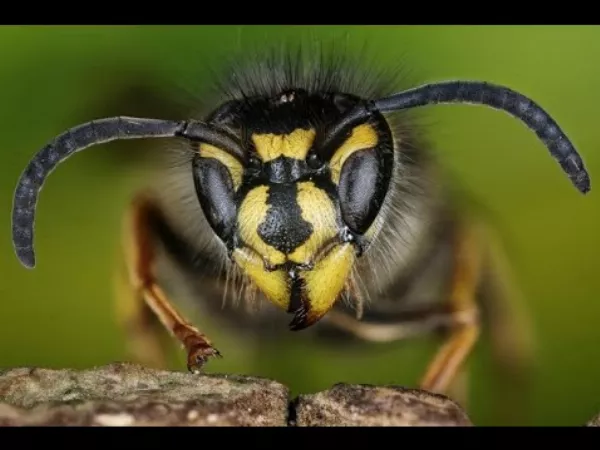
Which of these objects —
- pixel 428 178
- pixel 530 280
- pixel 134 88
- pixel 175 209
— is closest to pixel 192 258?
pixel 175 209

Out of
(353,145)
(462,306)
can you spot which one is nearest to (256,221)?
(353,145)

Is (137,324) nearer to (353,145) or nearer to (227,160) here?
(227,160)

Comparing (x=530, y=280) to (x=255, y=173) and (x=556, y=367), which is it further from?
(x=255, y=173)

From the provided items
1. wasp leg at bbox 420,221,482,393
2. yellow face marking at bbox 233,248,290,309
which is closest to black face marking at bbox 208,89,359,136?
yellow face marking at bbox 233,248,290,309

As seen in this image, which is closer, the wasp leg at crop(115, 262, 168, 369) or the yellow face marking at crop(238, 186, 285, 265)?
the yellow face marking at crop(238, 186, 285, 265)

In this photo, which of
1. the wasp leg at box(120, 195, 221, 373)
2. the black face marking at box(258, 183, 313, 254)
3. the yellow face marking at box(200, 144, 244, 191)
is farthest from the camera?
the wasp leg at box(120, 195, 221, 373)

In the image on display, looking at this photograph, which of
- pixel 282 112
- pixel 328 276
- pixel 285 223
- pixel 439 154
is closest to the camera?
pixel 285 223

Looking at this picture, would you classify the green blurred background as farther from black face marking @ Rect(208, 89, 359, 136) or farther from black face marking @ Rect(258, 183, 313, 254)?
black face marking @ Rect(258, 183, 313, 254)
